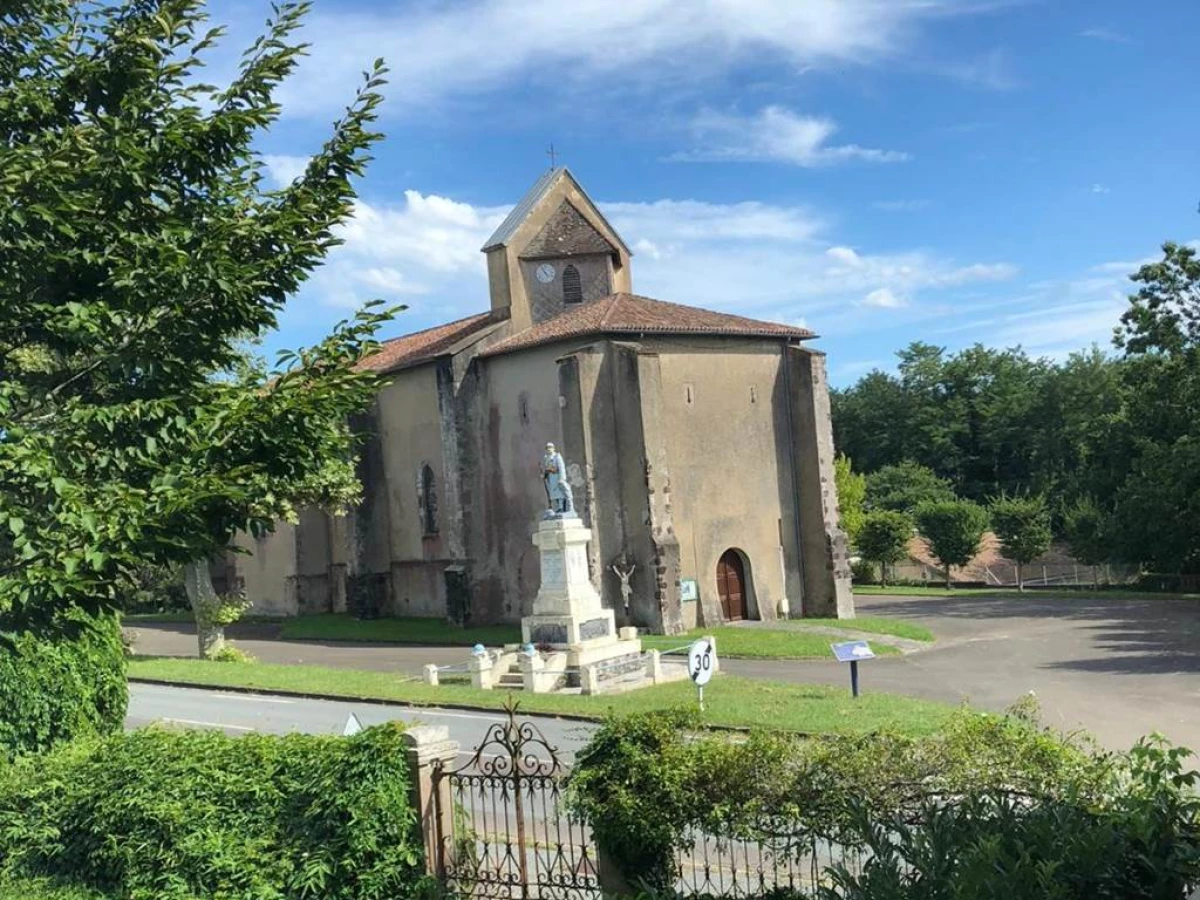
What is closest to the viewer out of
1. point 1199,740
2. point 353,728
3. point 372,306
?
point 372,306

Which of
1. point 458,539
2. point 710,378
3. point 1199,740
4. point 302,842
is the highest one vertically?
point 710,378

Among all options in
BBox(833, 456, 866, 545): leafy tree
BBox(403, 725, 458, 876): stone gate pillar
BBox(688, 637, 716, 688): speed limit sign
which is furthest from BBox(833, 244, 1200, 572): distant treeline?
BBox(403, 725, 458, 876): stone gate pillar

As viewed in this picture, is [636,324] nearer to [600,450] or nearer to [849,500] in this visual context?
[600,450]

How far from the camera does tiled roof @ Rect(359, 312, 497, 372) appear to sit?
3481 cm

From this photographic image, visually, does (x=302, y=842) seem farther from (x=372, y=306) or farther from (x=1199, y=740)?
(x=1199, y=740)

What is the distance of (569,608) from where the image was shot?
73.5 ft

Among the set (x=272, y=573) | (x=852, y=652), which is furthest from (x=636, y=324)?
(x=272, y=573)

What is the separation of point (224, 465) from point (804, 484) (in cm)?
2696

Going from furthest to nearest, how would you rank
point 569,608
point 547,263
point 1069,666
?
1. point 547,263
2. point 569,608
3. point 1069,666

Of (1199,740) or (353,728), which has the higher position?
(353,728)

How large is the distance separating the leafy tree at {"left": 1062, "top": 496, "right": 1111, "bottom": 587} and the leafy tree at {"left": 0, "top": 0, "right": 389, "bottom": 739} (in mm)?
41656

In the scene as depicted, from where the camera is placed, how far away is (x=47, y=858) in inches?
341

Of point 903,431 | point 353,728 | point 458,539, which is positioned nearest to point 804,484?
point 458,539

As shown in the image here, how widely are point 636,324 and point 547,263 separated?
724cm
